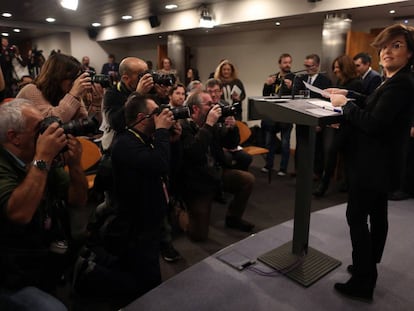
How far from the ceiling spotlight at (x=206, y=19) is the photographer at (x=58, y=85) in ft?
12.8

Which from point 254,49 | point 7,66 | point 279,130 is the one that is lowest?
point 279,130

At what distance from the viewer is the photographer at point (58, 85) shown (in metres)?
1.95

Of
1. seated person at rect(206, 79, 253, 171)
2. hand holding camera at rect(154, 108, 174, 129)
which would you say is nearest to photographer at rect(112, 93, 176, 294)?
hand holding camera at rect(154, 108, 174, 129)

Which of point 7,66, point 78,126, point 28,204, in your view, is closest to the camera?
point 28,204

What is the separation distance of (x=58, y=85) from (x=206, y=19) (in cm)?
404

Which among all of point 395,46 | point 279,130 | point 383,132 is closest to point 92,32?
point 279,130

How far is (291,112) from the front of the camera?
5.18 ft

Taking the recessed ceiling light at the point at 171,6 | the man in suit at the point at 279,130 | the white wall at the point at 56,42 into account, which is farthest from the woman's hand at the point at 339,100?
the white wall at the point at 56,42

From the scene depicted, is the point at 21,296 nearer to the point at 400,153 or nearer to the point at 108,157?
the point at 108,157

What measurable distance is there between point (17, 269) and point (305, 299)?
4.25 feet

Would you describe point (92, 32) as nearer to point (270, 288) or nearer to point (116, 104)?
point (116, 104)

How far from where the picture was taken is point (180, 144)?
230 centimetres

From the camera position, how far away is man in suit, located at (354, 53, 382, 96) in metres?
3.45

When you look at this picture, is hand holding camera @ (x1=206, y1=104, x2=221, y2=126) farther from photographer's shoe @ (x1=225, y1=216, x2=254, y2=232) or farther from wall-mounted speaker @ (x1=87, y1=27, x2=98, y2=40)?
wall-mounted speaker @ (x1=87, y1=27, x2=98, y2=40)
